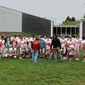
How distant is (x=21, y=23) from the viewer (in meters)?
53.1

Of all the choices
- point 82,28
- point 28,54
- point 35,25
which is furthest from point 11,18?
point 28,54

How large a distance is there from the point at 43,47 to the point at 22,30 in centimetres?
3540

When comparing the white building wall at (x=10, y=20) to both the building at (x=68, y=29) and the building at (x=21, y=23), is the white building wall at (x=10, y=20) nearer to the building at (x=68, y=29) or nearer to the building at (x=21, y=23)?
the building at (x=21, y=23)

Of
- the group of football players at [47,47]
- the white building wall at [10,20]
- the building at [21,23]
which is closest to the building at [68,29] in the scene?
the building at [21,23]

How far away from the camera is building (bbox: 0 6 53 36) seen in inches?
2032

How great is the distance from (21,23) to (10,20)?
10.1 ft

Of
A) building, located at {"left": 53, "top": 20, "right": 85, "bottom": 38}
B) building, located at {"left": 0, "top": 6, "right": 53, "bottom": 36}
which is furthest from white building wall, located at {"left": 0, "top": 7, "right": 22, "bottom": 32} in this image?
building, located at {"left": 53, "top": 20, "right": 85, "bottom": 38}

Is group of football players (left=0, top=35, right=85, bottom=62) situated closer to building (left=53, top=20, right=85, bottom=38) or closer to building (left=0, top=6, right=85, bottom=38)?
building (left=0, top=6, right=85, bottom=38)

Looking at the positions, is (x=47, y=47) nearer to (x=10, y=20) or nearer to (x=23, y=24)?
(x=10, y=20)

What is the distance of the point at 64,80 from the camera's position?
28.7 feet

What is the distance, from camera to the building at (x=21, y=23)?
51.6m

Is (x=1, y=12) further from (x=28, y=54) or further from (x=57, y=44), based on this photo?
(x=57, y=44)

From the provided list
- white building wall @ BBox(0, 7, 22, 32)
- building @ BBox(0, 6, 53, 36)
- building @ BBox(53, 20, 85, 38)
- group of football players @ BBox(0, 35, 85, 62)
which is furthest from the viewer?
building @ BBox(53, 20, 85, 38)

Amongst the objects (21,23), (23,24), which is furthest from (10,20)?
(23,24)
